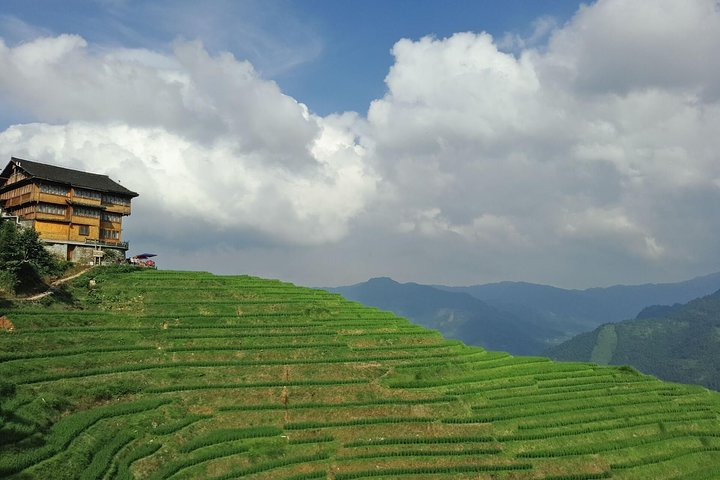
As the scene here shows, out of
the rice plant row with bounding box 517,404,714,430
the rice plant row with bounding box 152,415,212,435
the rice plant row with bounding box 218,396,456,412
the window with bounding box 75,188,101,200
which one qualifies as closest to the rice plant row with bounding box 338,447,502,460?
the rice plant row with bounding box 517,404,714,430

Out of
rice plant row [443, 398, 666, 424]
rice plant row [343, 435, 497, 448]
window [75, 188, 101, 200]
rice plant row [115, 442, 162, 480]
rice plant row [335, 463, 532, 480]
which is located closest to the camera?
rice plant row [115, 442, 162, 480]

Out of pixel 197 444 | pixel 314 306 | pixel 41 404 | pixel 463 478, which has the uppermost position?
pixel 314 306

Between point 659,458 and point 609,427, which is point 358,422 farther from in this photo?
point 659,458

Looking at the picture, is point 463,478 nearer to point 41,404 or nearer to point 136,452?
point 136,452

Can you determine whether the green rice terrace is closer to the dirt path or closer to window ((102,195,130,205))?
the dirt path

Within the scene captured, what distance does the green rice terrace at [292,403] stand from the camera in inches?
1316

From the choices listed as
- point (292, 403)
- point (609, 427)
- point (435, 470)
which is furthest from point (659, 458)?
point (292, 403)

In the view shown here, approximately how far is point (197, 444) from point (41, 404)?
1026cm

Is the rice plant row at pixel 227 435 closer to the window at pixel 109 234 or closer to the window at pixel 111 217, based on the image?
the window at pixel 109 234

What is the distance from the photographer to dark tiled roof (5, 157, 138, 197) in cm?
6594

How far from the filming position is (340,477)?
33.9 m

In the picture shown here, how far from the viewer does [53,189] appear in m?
65.9

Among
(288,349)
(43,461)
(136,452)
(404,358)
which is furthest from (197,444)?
(404,358)

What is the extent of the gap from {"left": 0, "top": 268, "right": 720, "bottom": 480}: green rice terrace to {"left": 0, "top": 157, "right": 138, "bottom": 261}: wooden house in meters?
8.25
